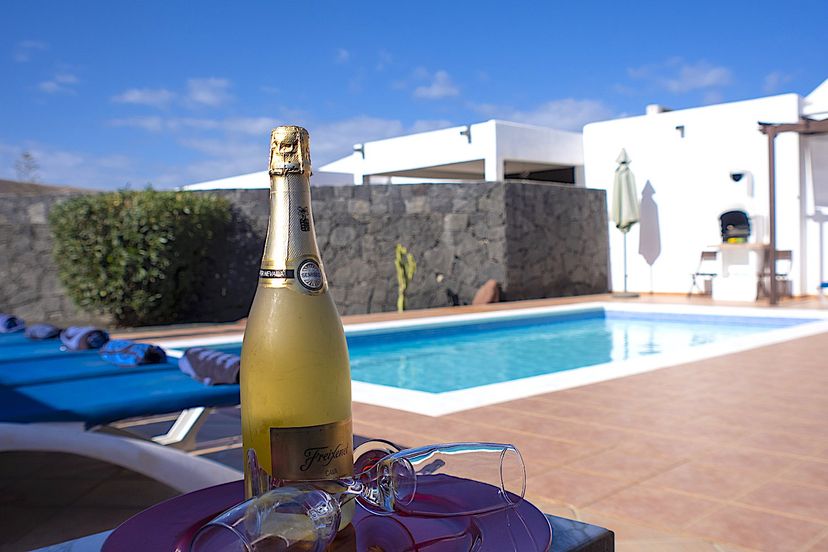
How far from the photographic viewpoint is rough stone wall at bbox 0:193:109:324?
9.01 meters

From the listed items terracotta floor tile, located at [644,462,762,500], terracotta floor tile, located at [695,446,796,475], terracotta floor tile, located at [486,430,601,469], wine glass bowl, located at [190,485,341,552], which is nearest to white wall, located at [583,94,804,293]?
terracotta floor tile, located at [695,446,796,475]

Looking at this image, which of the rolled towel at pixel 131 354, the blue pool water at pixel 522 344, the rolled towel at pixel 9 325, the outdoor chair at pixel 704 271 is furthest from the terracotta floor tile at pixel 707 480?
the outdoor chair at pixel 704 271

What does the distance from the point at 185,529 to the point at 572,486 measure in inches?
80.0

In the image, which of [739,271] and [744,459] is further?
[739,271]

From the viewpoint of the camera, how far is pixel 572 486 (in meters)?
2.50

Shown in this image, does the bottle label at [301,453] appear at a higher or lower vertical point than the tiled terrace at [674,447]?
higher

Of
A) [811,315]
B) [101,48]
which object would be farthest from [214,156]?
[811,315]

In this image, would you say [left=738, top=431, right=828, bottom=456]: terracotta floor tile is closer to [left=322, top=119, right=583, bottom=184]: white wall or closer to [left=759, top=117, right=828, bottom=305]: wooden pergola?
[left=759, top=117, right=828, bottom=305]: wooden pergola

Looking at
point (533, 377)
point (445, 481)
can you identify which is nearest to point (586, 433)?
point (533, 377)

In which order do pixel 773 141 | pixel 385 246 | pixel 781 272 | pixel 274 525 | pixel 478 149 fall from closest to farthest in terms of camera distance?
1. pixel 274 525
2. pixel 773 141
3. pixel 385 246
4. pixel 781 272
5. pixel 478 149

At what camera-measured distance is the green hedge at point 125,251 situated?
838 cm

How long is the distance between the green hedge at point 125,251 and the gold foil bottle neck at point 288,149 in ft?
27.1

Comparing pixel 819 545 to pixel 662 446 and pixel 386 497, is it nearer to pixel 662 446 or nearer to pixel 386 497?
pixel 662 446

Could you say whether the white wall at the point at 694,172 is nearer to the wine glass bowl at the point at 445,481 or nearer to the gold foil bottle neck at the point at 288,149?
the wine glass bowl at the point at 445,481
